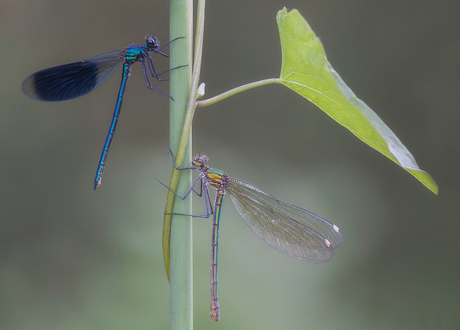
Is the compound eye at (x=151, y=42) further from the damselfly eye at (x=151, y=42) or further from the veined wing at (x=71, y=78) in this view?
the veined wing at (x=71, y=78)

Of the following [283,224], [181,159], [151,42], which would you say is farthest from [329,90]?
[283,224]

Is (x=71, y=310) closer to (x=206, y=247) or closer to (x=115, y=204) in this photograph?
(x=115, y=204)

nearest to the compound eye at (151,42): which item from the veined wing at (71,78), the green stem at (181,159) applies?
the veined wing at (71,78)

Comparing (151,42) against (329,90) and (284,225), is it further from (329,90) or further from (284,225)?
(284,225)

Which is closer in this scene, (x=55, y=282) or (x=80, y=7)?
(x=55, y=282)

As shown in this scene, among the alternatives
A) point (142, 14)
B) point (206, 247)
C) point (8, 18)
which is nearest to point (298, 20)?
point (206, 247)

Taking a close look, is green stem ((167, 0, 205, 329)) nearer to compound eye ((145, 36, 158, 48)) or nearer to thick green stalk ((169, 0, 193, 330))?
thick green stalk ((169, 0, 193, 330))
